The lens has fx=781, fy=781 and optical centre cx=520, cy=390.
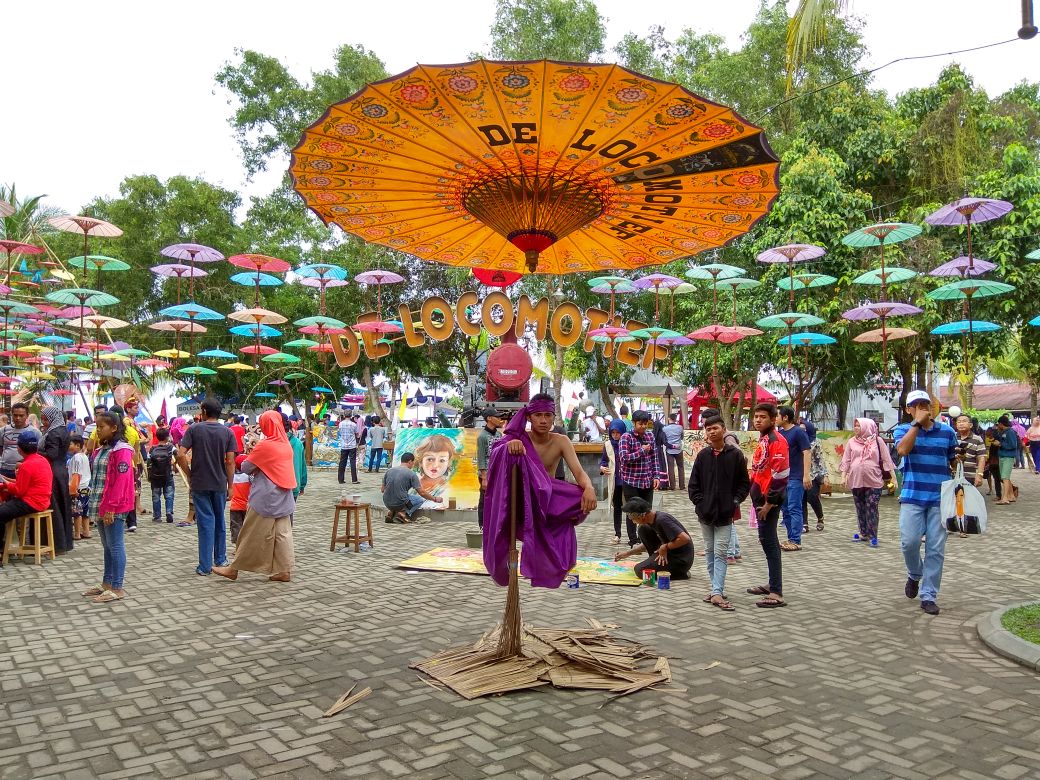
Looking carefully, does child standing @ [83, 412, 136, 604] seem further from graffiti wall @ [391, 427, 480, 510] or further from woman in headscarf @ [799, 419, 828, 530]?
woman in headscarf @ [799, 419, 828, 530]

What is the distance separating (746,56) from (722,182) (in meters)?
23.7

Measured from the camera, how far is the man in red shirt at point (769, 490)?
6988 mm

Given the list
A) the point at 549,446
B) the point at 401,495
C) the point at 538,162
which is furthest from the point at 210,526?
the point at 538,162

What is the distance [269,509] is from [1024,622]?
6815mm

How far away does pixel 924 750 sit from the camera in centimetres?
387

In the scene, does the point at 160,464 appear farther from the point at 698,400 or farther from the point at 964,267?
the point at 698,400

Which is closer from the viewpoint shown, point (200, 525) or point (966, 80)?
point (200, 525)

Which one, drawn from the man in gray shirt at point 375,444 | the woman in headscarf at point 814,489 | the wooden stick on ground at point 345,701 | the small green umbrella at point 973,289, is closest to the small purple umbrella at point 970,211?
the small green umbrella at point 973,289

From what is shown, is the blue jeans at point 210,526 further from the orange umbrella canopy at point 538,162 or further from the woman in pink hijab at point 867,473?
the woman in pink hijab at point 867,473

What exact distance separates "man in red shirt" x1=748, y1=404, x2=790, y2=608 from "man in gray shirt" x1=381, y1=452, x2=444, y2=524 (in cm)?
647

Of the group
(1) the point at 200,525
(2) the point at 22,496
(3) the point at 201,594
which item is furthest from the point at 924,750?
(2) the point at 22,496

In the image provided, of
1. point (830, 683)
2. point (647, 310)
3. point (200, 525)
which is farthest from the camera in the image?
point (647, 310)

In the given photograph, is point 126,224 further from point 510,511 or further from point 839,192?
point 510,511

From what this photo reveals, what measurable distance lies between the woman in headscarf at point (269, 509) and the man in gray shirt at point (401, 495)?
4.52m
